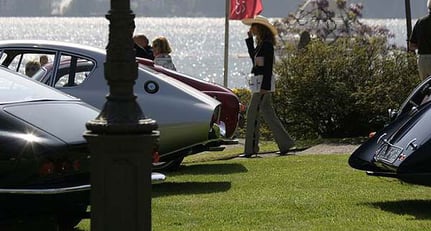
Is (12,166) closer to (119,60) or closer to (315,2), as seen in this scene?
(119,60)

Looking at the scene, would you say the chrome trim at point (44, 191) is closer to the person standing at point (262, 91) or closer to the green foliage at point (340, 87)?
the person standing at point (262, 91)

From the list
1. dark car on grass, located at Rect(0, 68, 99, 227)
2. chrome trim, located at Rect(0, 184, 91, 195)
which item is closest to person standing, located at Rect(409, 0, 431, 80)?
dark car on grass, located at Rect(0, 68, 99, 227)

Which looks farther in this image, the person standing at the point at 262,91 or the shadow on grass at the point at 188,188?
the person standing at the point at 262,91

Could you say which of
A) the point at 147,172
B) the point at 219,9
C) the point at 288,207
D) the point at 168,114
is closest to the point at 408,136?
the point at 288,207

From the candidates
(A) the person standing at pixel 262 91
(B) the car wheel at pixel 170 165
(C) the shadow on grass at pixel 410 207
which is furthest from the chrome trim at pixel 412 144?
(A) the person standing at pixel 262 91

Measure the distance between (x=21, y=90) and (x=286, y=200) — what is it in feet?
8.32

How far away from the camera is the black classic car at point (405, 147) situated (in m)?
8.42

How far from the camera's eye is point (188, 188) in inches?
417

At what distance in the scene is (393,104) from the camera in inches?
631

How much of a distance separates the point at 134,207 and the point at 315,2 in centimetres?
2900

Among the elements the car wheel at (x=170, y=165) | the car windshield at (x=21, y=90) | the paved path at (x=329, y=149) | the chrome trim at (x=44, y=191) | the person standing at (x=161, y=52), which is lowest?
the paved path at (x=329, y=149)

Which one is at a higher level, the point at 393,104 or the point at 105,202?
the point at 105,202

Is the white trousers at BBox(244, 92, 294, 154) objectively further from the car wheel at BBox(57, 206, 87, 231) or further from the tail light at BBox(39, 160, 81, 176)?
the tail light at BBox(39, 160, 81, 176)

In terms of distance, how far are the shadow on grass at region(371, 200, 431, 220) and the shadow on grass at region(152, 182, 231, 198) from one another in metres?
1.83
